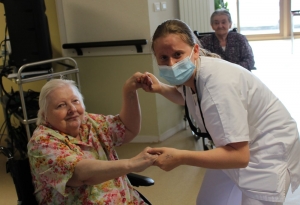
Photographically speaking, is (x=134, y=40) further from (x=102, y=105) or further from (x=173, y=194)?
→ (x=173, y=194)

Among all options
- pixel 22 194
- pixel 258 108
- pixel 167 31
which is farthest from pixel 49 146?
pixel 258 108

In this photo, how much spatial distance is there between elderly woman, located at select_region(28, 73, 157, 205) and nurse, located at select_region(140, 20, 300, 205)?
23 centimetres

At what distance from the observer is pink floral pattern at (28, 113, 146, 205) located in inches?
59.3

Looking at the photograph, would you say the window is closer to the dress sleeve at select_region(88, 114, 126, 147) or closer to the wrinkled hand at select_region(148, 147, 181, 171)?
the dress sleeve at select_region(88, 114, 126, 147)

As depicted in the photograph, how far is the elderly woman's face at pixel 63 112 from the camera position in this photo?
164cm

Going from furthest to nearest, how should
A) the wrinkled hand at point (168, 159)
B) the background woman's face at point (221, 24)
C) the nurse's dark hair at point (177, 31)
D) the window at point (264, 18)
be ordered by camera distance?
the window at point (264, 18), the background woman's face at point (221, 24), the nurse's dark hair at point (177, 31), the wrinkled hand at point (168, 159)

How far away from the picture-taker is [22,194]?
1631 millimetres

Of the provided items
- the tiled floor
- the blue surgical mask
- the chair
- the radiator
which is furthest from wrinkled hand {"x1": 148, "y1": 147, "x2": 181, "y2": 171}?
the radiator

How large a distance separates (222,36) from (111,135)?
6.53 feet

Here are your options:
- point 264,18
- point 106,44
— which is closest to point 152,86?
point 106,44

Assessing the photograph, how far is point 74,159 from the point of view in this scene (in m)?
1.50

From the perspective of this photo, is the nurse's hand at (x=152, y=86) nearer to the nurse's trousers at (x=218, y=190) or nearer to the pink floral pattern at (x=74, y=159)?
the pink floral pattern at (x=74, y=159)

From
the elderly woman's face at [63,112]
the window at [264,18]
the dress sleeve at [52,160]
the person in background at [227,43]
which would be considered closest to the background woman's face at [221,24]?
the person in background at [227,43]

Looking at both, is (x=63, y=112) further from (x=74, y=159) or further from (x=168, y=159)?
(x=168, y=159)
